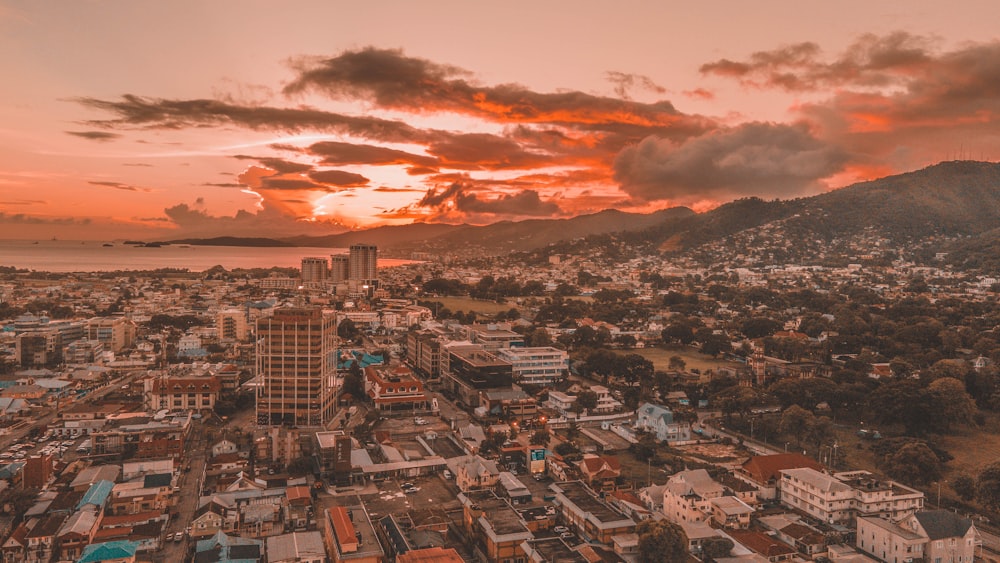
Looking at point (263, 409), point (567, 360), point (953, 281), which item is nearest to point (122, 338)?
point (263, 409)

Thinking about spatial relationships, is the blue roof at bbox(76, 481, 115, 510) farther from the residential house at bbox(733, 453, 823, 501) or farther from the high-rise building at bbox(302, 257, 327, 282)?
the high-rise building at bbox(302, 257, 327, 282)

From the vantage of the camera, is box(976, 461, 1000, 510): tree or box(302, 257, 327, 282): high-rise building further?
box(302, 257, 327, 282): high-rise building

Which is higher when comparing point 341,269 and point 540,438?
point 341,269

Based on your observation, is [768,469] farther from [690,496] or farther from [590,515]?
[590,515]

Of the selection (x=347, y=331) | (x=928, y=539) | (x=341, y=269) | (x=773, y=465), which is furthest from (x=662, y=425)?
(x=341, y=269)

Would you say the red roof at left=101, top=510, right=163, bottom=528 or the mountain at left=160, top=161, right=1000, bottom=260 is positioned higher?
the mountain at left=160, top=161, right=1000, bottom=260

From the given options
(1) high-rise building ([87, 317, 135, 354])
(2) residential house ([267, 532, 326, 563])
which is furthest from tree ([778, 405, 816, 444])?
(1) high-rise building ([87, 317, 135, 354])

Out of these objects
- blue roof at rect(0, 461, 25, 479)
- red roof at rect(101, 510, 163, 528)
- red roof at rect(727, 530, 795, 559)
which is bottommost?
red roof at rect(727, 530, 795, 559)
